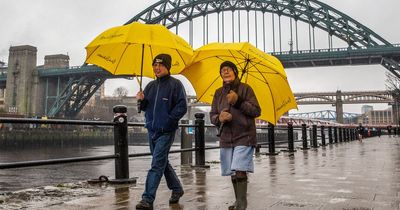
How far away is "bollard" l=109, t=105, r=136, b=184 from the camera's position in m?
6.11

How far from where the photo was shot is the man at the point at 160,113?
4141 millimetres

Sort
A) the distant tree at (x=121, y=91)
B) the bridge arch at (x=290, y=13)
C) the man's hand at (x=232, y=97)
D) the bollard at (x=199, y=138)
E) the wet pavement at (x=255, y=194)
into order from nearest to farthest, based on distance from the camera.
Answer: the man's hand at (x=232, y=97) → the wet pavement at (x=255, y=194) → the bollard at (x=199, y=138) → the bridge arch at (x=290, y=13) → the distant tree at (x=121, y=91)

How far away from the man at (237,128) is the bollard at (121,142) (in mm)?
2399

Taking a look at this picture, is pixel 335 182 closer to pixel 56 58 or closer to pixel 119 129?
pixel 119 129

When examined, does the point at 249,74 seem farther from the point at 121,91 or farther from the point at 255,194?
the point at 121,91

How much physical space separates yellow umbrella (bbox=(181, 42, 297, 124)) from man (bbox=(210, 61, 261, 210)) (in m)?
0.42

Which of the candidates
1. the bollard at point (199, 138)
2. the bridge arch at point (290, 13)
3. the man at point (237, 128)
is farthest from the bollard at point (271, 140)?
the bridge arch at point (290, 13)

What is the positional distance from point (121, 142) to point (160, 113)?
223 cm

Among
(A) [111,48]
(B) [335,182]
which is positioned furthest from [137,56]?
(B) [335,182]

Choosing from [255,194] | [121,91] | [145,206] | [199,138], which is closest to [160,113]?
[145,206]

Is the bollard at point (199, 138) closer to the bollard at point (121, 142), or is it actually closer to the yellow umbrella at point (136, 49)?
the bollard at point (121, 142)

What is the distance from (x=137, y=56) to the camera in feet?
16.7

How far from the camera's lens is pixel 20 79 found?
6234 cm

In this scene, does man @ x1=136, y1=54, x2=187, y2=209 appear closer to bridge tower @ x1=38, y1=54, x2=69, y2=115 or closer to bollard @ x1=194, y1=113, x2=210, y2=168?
bollard @ x1=194, y1=113, x2=210, y2=168
